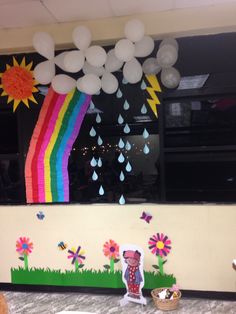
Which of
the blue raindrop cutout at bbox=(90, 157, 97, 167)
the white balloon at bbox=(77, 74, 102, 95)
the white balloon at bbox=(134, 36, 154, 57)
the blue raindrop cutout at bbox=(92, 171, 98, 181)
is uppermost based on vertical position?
the white balloon at bbox=(134, 36, 154, 57)

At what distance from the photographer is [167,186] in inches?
130

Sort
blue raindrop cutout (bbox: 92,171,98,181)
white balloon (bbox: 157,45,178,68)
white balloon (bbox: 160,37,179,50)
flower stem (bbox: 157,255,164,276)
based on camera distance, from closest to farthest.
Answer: white balloon (bbox: 157,45,178,68)
white balloon (bbox: 160,37,179,50)
flower stem (bbox: 157,255,164,276)
blue raindrop cutout (bbox: 92,171,98,181)

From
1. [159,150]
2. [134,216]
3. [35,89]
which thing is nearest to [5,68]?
[35,89]

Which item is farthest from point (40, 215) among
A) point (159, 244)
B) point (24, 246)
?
point (159, 244)

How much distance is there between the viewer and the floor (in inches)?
119

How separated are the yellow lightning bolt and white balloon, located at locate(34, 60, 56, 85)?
2.96ft

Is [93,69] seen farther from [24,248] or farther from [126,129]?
[24,248]

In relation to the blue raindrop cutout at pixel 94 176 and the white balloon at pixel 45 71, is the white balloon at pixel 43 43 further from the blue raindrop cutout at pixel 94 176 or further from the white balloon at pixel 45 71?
the blue raindrop cutout at pixel 94 176

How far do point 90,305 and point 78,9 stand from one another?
106 inches

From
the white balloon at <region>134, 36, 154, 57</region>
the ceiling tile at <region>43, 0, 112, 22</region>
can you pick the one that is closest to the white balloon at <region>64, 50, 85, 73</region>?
the ceiling tile at <region>43, 0, 112, 22</region>

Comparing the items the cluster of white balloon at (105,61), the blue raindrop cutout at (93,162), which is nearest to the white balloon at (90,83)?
the cluster of white balloon at (105,61)

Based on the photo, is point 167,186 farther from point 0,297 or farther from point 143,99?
point 0,297

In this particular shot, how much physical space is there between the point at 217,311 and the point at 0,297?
203cm

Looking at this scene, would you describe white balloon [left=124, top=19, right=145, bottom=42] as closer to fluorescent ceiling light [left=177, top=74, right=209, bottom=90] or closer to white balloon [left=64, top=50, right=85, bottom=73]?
white balloon [left=64, top=50, right=85, bottom=73]
